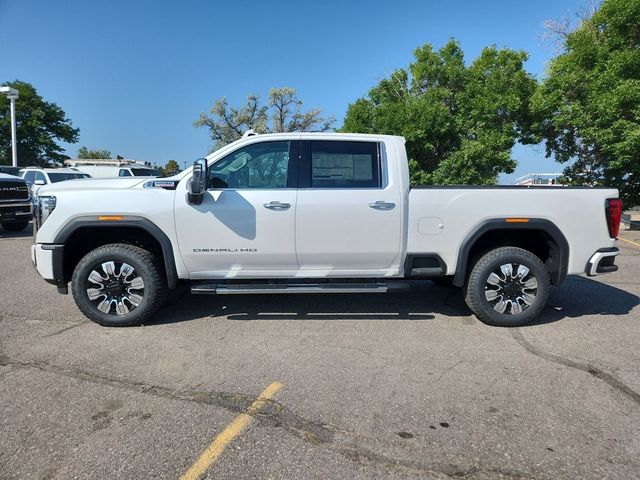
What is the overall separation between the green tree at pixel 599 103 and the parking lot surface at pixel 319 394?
10131mm

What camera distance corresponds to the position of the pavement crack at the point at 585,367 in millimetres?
3598

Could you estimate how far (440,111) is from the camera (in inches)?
656

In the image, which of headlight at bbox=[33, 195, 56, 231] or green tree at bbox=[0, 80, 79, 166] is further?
green tree at bbox=[0, 80, 79, 166]

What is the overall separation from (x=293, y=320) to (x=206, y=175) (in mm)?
1861

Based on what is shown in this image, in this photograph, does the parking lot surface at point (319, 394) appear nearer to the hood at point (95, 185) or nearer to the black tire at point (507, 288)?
the black tire at point (507, 288)

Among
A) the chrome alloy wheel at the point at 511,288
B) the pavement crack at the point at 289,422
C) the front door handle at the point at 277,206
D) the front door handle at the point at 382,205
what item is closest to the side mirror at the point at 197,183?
the front door handle at the point at 277,206

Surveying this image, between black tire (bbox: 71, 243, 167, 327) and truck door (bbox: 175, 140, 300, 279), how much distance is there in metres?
0.44

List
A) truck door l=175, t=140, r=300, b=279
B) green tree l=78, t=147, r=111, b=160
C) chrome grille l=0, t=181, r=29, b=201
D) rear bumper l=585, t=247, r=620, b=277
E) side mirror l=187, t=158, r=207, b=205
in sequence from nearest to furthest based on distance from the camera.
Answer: side mirror l=187, t=158, r=207, b=205 → truck door l=175, t=140, r=300, b=279 → rear bumper l=585, t=247, r=620, b=277 → chrome grille l=0, t=181, r=29, b=201 → green tree l=78, t=147, r=111, b=160

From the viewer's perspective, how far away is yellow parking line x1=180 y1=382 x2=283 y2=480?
103 inches

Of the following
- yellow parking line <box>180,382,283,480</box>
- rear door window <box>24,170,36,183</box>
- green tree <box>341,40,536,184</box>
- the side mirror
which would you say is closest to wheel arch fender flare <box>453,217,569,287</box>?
yellow parking line <box>180,382,283,480</box>

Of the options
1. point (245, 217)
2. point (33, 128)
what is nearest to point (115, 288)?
point (245, 217)

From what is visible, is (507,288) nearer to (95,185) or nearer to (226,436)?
(226,436)

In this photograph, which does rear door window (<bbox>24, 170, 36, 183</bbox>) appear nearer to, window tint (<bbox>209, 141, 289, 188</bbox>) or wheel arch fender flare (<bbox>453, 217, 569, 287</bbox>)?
window tint (<bbox>209, 141, 289, 188</bbox>)

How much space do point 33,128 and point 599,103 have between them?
40412mm
